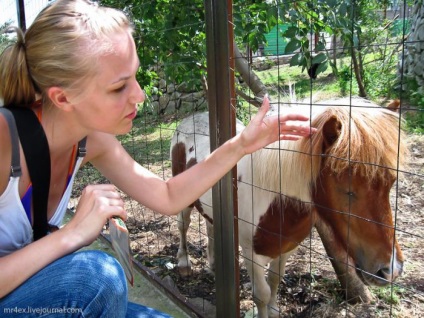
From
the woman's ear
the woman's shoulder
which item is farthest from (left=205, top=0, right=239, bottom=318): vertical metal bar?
the woman's ear

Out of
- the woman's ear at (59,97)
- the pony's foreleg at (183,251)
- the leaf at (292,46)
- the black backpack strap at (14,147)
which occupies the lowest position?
the pony's foreleg at (183,251)

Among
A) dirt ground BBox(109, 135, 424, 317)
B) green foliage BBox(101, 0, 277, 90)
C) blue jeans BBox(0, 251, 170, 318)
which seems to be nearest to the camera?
blue jeans BBox(0, 251, 170, 318)

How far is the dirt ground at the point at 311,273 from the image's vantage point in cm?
277

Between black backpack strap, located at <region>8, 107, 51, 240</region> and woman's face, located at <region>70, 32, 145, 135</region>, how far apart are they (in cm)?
15

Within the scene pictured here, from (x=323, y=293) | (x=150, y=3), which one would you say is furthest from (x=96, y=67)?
(x=323, y=293)

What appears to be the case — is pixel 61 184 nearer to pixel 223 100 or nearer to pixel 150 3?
pixel 223 100

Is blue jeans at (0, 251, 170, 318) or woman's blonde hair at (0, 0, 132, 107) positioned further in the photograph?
woman's blonde hair at (0, 0, 132, 107)

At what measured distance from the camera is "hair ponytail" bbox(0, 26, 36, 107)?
1.31 metres

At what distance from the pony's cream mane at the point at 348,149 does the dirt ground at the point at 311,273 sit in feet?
1.48

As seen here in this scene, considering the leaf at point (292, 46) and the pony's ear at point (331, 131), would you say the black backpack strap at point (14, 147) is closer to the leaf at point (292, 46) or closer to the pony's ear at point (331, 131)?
the leaf at point (292, 46)

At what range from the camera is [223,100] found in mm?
1892

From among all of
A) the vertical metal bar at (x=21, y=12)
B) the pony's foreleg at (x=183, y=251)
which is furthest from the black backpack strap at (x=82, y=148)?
the vertical metal bar at (x=21, y=12)

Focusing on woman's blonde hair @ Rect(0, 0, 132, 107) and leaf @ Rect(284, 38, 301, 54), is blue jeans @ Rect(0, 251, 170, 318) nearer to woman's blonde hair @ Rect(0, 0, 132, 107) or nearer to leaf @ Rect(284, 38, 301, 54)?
woman's blonde hair @ Rect(0, 0, 132, 107)

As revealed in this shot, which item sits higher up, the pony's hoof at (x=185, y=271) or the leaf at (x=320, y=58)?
the leaf at (x=320, y=58)
